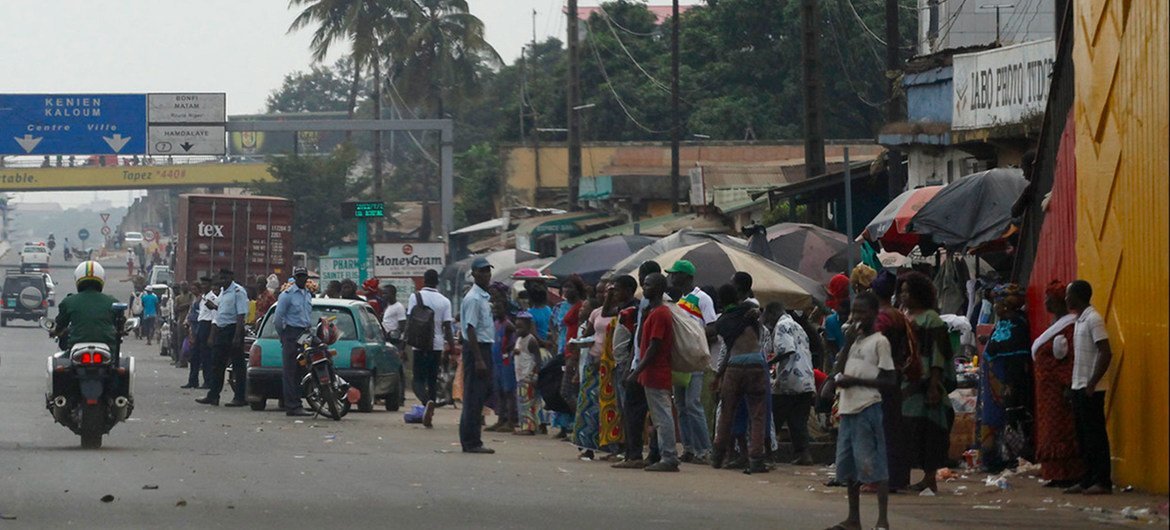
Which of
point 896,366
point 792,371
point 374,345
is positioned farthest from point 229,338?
point 896,366

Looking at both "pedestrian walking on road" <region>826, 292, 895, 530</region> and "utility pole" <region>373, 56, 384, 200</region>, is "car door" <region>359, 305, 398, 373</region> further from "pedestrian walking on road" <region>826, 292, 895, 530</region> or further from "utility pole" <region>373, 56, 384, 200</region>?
"utility pole" <region>373, 56, 384, 200</region>

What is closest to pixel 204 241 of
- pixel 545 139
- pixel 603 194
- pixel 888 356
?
pixel 603 194

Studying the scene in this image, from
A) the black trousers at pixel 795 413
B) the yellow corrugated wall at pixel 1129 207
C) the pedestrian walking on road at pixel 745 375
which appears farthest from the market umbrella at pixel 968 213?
the pedestrian walking on road at pixel 745 375

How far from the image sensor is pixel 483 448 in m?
16.4

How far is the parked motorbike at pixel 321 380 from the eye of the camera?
2045 cm

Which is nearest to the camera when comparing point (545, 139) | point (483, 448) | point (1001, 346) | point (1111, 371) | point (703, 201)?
point (1111, 371)

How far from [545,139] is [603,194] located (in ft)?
60.1

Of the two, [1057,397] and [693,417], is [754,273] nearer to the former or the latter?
[693,417]

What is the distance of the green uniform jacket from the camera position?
15.8 meters

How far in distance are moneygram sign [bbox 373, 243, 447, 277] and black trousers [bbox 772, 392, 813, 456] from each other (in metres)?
19.3

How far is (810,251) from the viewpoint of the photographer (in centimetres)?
2467

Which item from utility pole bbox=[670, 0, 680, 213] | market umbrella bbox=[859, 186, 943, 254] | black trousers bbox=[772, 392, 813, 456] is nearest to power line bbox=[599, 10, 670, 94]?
utility pole bbox=[670, 0, 680, 213]

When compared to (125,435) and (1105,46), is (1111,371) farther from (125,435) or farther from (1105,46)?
(125,435)

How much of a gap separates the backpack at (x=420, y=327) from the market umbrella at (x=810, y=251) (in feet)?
17.9
